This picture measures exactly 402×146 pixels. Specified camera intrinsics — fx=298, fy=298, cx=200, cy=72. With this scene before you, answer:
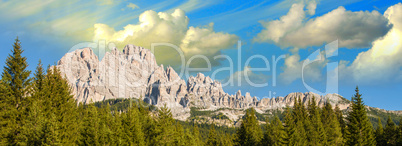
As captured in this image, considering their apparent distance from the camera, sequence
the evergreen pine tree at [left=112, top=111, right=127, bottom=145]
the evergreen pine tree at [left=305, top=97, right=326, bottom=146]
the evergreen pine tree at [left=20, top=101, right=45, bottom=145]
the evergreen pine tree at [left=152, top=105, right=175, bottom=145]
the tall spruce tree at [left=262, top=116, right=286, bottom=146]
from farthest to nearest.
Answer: the evergreen pine tree at [left=305, top=97, right=326, bottom=146] < the tall spruce tree at [left=262, top=116, right=286, bottom=146] < the evergreen pine tree at [left=152, top=105, right=175, bottom=145] < the evergreen pine tree at [left=112, top=111, right=127, bottom=145] < the evergreen pine tree at [left=20, top=101, right=45, bottom=145]

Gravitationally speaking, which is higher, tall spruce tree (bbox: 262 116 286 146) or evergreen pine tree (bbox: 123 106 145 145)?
evergreen pine tree (bbox: 123 106 145 145)

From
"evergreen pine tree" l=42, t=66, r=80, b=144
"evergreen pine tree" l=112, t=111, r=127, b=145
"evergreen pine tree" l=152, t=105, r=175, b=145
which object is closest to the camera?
"evergreen pine tree" l=42, t=66, r=80, b=144

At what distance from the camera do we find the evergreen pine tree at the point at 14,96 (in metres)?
37.2

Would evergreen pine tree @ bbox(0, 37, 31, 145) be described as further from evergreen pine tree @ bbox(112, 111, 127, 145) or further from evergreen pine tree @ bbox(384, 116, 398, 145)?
evergreen pine tree @ bbox(384, 116, 398, 145)

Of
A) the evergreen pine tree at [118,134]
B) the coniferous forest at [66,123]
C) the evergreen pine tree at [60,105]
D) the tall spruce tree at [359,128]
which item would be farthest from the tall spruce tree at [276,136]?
the evergreen pine tree at [60,105]

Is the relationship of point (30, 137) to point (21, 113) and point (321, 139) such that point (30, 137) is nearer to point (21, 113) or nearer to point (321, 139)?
point (21, 113)

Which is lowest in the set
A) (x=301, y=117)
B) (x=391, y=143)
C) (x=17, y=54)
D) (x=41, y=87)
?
(x=391, y=143)

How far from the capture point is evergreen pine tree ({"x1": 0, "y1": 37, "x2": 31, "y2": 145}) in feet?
122

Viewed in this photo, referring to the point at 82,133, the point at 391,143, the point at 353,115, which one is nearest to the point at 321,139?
the point at 353,115

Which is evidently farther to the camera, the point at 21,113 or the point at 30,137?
the point at 21,113

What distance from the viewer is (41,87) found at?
148ft

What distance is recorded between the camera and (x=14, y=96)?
3934 cm

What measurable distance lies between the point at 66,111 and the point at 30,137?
11.0m

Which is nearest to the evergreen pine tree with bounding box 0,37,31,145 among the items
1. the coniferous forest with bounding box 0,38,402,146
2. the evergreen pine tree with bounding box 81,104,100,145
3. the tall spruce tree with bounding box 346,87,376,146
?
the coniferous forest with bounding box 0,38,402,146
